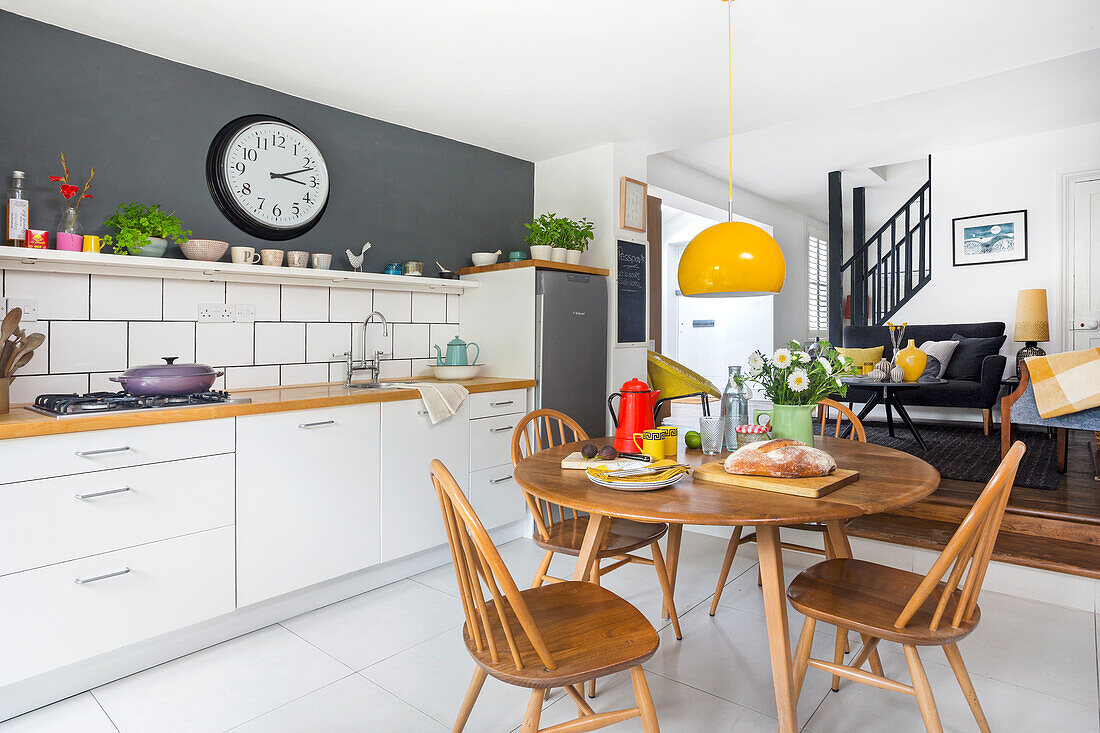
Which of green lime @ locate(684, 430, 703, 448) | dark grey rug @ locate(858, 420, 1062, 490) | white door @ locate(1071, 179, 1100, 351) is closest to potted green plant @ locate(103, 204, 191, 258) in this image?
green lime @ locate(684, 430, 703, 448)

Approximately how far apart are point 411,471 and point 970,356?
5140 millimetres

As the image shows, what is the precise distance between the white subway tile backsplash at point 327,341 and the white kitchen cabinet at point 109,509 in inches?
40.7

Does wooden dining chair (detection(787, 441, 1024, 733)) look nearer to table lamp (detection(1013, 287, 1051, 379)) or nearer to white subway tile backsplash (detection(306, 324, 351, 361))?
white subway tile backsplash (detection(306, 324, 351, 361))

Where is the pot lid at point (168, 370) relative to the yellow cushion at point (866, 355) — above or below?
below

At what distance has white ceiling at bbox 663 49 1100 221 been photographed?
14.8 ft

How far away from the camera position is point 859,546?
3.05 metres

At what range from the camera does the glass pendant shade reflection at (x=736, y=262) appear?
219 cm

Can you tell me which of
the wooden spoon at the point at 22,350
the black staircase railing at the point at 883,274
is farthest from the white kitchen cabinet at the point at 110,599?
the black staircase railing at the point at 883,274

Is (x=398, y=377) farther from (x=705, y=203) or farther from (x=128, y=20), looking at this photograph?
(x=705, y=203)

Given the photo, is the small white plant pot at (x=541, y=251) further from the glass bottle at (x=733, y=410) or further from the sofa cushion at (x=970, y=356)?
the sofa cushion at (x=970, y=356)

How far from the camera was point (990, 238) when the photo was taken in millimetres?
6191

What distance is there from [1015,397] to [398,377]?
11.3 feet

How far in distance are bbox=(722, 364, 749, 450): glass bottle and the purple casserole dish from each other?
2031mm

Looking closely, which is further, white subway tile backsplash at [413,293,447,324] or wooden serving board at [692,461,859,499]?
white subway tile backsplash at [413,293,447,324]
